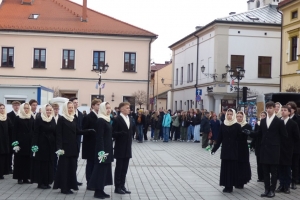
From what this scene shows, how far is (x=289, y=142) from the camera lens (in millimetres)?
11930

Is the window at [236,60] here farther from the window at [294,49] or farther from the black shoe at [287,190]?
the black shoe at [287,190]

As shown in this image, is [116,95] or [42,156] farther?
[116,95]

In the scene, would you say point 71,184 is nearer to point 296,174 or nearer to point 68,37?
point 296,174

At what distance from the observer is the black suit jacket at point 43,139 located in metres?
11.8

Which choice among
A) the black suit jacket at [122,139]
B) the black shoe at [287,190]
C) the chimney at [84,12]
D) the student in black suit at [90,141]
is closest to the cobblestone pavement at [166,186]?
the black shoe at [287,190]

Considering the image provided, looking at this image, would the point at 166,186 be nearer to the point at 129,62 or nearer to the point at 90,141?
the point at 90,141

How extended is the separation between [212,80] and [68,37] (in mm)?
13480

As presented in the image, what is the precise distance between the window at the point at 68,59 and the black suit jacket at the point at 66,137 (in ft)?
121

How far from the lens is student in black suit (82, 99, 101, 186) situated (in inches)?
460

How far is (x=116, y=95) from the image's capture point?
158ft

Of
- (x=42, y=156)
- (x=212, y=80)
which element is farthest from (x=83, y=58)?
(x=42, y=156)

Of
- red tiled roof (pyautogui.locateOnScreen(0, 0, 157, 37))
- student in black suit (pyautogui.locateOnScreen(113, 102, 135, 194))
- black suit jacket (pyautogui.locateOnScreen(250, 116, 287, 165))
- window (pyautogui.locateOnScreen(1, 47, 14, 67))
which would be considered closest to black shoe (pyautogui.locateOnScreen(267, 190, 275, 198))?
black suit jacket (pyautogui.locateOnScreen(250, 116, 287, 165))

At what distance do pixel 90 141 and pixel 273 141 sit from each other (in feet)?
13.1

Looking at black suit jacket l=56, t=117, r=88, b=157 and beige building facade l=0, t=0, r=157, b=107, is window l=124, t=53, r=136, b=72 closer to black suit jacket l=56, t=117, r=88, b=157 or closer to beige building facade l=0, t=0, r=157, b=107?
beige building facade l=0, t=0, r=157, b=107
